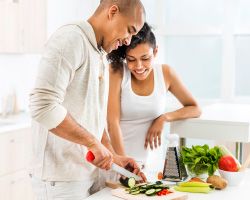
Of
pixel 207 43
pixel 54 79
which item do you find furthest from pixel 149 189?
pixel 207 43

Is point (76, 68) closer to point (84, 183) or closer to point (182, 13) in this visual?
point (84, 183)

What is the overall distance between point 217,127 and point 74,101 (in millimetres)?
787

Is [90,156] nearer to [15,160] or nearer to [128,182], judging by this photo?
[128,182]

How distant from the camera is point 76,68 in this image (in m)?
1.53

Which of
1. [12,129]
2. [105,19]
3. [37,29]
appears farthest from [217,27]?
[105,19]

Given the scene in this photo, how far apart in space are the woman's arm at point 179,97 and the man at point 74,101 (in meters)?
0.60

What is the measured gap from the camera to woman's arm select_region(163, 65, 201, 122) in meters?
2.20

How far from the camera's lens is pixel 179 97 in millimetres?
2307

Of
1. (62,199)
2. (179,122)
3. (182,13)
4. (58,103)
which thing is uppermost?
(182,13)

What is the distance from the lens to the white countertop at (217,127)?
6.62ft

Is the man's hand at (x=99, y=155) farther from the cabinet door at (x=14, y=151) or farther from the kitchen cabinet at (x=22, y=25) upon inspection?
the kitchen cabinet at (x=22, y=25)

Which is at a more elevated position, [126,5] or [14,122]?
[126,5]

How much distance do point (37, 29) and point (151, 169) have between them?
7.52 feet

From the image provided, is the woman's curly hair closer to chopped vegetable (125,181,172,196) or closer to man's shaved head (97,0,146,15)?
man's shaved head (97,0,146,15)
